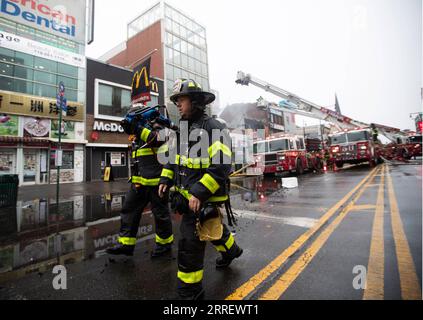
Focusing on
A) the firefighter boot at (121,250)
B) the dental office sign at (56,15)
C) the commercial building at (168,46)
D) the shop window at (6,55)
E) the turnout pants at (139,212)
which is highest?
the commercial building at (168,46)

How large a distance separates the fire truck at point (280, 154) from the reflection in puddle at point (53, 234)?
965cm

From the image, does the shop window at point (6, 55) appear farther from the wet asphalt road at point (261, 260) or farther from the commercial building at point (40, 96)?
the wet asphalt road at point (261, 260)

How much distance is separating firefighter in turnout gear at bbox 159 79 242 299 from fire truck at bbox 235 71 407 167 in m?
16.4

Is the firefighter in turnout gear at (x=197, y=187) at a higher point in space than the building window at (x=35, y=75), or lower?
lower

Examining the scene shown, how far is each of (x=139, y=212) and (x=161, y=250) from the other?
2.04ft

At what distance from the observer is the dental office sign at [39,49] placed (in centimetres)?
1457

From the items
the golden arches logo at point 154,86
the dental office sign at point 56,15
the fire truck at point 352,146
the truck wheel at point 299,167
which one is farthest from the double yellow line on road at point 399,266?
the golden arches logo at point 154,86

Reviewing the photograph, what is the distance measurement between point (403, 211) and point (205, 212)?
4802 mm

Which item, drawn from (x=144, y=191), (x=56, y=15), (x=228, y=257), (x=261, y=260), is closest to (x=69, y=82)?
(x=56, y=15)

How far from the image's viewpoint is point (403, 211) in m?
4.64

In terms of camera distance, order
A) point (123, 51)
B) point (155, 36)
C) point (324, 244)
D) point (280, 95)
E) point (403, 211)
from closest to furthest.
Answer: point (324, 244), point (403, 211), point (280, 95), point (155, 36), point (123, 51)

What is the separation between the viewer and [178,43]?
27172mm
